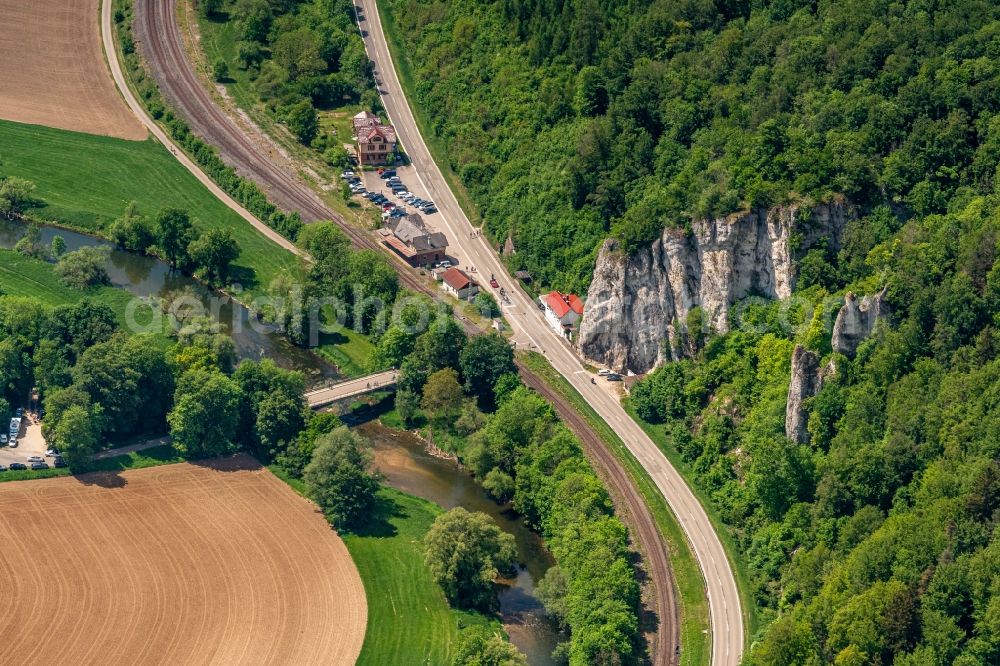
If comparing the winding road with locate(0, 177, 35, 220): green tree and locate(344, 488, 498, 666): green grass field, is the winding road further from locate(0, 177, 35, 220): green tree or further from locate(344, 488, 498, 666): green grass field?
locate(0, 177, 35, 220): green tree

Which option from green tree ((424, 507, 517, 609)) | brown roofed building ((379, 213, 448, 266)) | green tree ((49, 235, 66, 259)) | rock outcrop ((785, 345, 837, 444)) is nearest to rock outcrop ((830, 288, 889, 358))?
rock outcrop ((785, 345, 837, 444))

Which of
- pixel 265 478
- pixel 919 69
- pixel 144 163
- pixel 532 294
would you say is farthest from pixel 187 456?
pixel 919 69

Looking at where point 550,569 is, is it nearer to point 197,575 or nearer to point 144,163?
point 197,575

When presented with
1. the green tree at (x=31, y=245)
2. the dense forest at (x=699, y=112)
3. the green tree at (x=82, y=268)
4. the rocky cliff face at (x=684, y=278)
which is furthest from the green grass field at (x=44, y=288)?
the rocky cliff face at (x=684, y=278)

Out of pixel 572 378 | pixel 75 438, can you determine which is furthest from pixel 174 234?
pixel 572 378

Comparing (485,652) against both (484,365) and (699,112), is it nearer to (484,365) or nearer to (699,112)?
(484,365)
